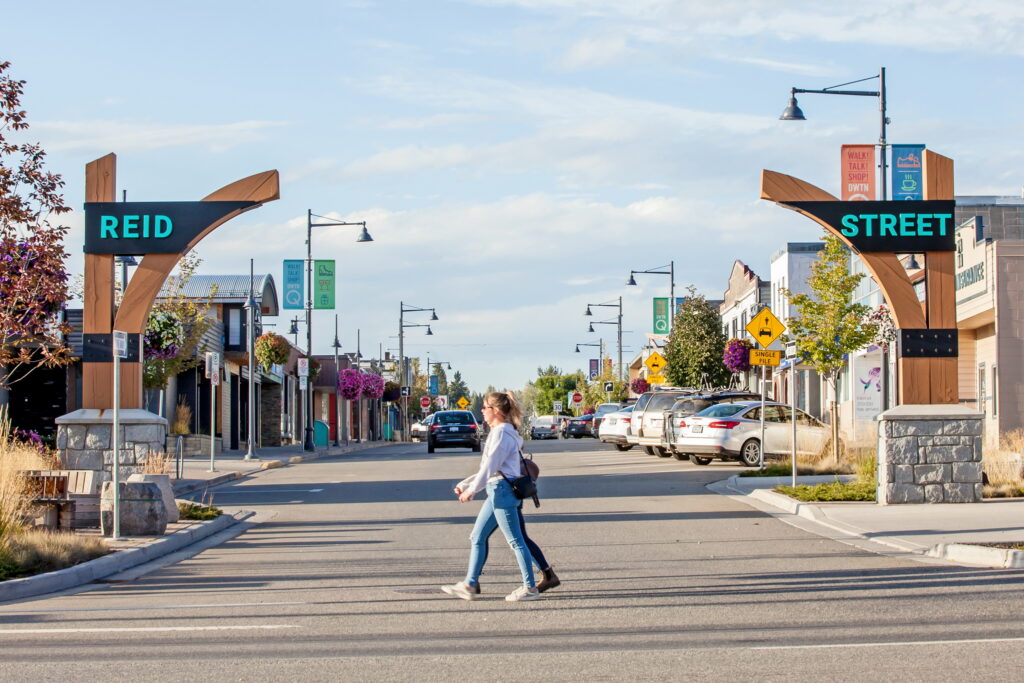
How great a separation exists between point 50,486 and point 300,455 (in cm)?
2490

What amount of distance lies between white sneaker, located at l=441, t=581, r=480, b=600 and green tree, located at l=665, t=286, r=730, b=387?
37521 mm

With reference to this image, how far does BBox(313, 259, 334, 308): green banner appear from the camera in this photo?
43.8 meters

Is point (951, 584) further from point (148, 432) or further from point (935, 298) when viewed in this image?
point (148, 432)

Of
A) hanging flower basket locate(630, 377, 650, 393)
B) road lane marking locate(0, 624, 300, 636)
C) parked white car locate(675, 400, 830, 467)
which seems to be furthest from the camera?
hanging flower basket locate(630, 377, 650, 393)

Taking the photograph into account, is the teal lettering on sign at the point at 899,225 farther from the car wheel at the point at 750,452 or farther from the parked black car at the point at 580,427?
the parked black car at the point at 580,427

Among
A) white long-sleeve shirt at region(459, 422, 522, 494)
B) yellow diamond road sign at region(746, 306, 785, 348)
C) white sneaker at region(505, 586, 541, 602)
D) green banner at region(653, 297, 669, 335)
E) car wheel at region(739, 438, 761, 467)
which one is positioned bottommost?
white sneaker at region(505, 586, 541, 602)

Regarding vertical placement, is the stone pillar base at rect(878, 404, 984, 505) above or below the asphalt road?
above

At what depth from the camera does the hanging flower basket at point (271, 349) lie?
4641cm

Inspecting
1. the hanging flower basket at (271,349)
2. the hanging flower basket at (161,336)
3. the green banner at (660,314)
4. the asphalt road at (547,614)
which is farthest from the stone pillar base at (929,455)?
the green banner at (660,314)

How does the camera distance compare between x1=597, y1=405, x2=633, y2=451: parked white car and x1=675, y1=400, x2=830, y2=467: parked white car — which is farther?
x1=597, y1=405, x2=633, y2=451: parked white car

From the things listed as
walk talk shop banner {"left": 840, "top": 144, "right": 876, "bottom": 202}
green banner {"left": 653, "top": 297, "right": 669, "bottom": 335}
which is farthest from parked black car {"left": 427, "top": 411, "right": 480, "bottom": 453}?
walk talk shop banner {"left": 840, "top": 144, "right": 876, "bottom": 202}

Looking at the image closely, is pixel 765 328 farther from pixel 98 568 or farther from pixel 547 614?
pixel 547 614

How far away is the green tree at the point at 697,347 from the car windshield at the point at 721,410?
19718 mm

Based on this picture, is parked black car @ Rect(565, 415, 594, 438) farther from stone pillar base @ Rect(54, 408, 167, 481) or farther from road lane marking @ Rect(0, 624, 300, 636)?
road lane marking @ Rect(0, 624, 300, 636)
